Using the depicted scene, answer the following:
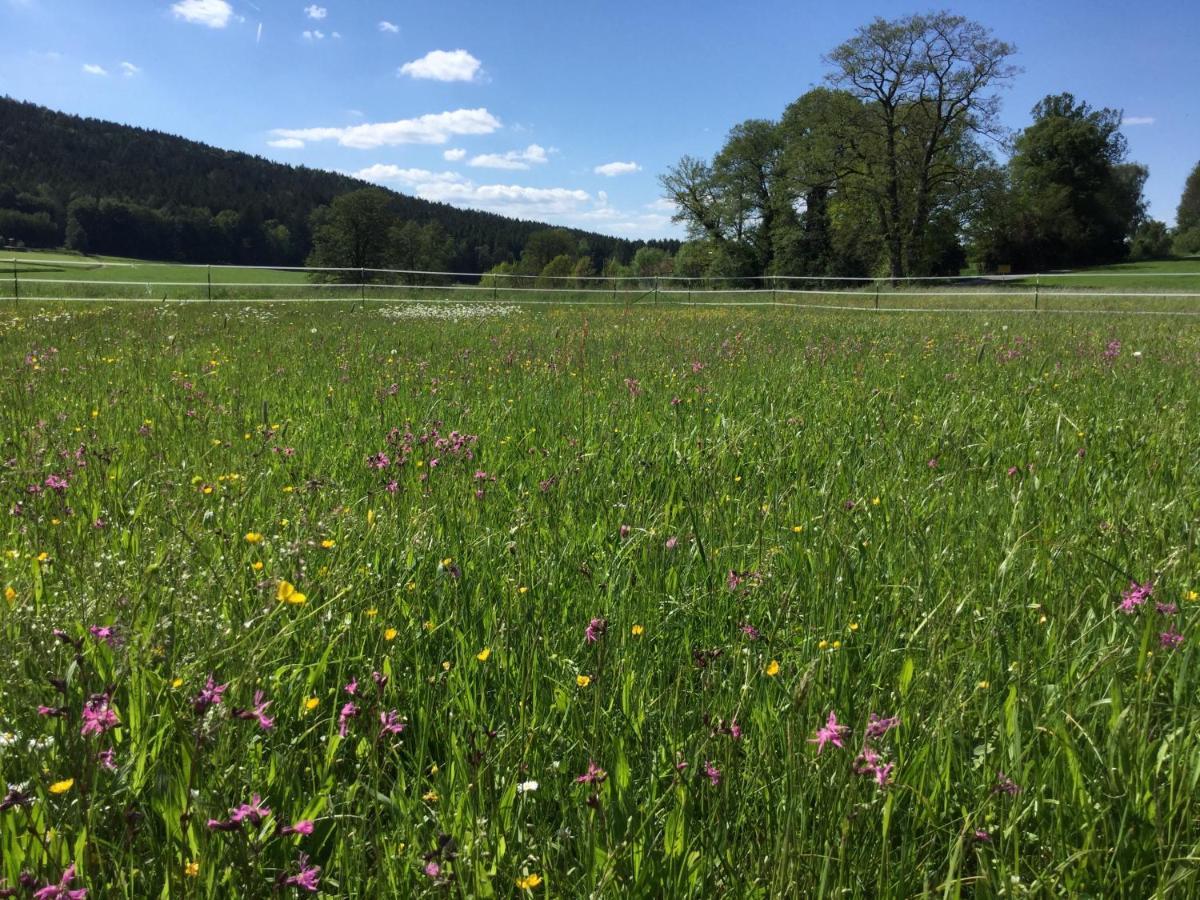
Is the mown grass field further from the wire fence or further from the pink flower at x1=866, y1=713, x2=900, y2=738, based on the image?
the wire fence

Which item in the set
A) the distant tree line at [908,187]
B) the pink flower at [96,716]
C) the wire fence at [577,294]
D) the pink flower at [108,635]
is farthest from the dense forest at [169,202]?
the pink flower at [96,716]

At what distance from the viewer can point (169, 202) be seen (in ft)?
365

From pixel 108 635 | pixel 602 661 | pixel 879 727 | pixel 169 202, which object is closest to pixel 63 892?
pixel 108 635

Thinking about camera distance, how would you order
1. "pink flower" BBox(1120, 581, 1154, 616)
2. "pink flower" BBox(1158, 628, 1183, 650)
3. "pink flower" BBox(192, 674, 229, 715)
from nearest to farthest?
"pink flower" BBox(192, 674, 229, 715) → "pink flower" BBox(1158, 628, 1183, 650) → "pink flower" BBox(1120, 581, 1154, 616)

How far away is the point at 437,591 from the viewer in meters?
2.12

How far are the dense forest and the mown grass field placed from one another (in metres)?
88.4

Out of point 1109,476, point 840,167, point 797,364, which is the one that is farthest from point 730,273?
point 1109,476

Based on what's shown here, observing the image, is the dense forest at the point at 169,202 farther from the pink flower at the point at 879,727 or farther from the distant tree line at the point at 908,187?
the pink flower at the point at 879,727

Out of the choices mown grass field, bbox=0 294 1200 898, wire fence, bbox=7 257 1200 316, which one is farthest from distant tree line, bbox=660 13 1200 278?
mown grass field, bbox=0 294 1200 898

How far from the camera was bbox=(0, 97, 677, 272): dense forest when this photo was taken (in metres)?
100

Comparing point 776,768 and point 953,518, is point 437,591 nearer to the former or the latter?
point 776,768

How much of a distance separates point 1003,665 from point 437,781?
1233 mm

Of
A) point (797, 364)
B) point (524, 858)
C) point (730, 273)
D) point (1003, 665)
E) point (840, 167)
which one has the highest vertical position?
point (840, 167)

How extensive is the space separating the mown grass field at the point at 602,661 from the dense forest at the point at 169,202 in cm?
8840
